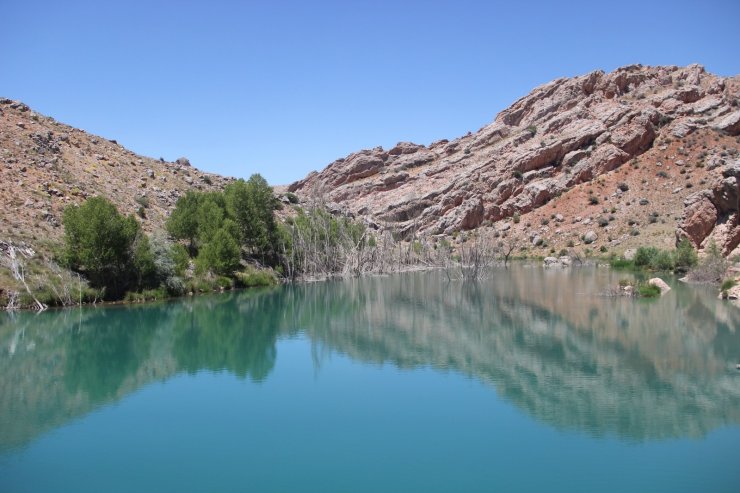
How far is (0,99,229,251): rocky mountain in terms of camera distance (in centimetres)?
3662

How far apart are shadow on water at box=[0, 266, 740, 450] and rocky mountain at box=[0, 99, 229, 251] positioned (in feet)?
31.3

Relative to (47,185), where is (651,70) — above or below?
above

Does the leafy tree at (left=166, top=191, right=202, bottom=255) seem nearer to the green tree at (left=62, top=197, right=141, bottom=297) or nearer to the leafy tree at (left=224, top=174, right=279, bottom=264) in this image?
the leafy tree at (left=224, top=174, right=279, bottom=264)

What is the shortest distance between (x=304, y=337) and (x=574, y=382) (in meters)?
12.5

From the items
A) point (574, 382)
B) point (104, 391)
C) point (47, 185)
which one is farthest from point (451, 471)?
point (47, 185)

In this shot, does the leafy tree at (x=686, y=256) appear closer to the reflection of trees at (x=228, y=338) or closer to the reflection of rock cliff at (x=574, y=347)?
the reflection of rock cliff at (x=574, y=347)

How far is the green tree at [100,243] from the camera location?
3328 cm

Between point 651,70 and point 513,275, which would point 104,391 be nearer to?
point 513,275

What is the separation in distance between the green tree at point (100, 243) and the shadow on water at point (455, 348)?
3415 millimetres

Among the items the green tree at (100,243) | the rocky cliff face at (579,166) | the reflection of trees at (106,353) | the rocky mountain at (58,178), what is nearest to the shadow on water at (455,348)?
the reflection of trees at (106,353)

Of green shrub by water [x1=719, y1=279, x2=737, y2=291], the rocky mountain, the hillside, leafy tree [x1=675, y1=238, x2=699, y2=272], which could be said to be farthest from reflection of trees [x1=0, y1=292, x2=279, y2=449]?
leafy tree [x1=675, y1=238, x2=699, y2=272]

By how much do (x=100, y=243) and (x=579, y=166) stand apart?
210ft

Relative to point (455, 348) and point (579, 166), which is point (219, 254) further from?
point (579, 166)

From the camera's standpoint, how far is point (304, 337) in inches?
1025
